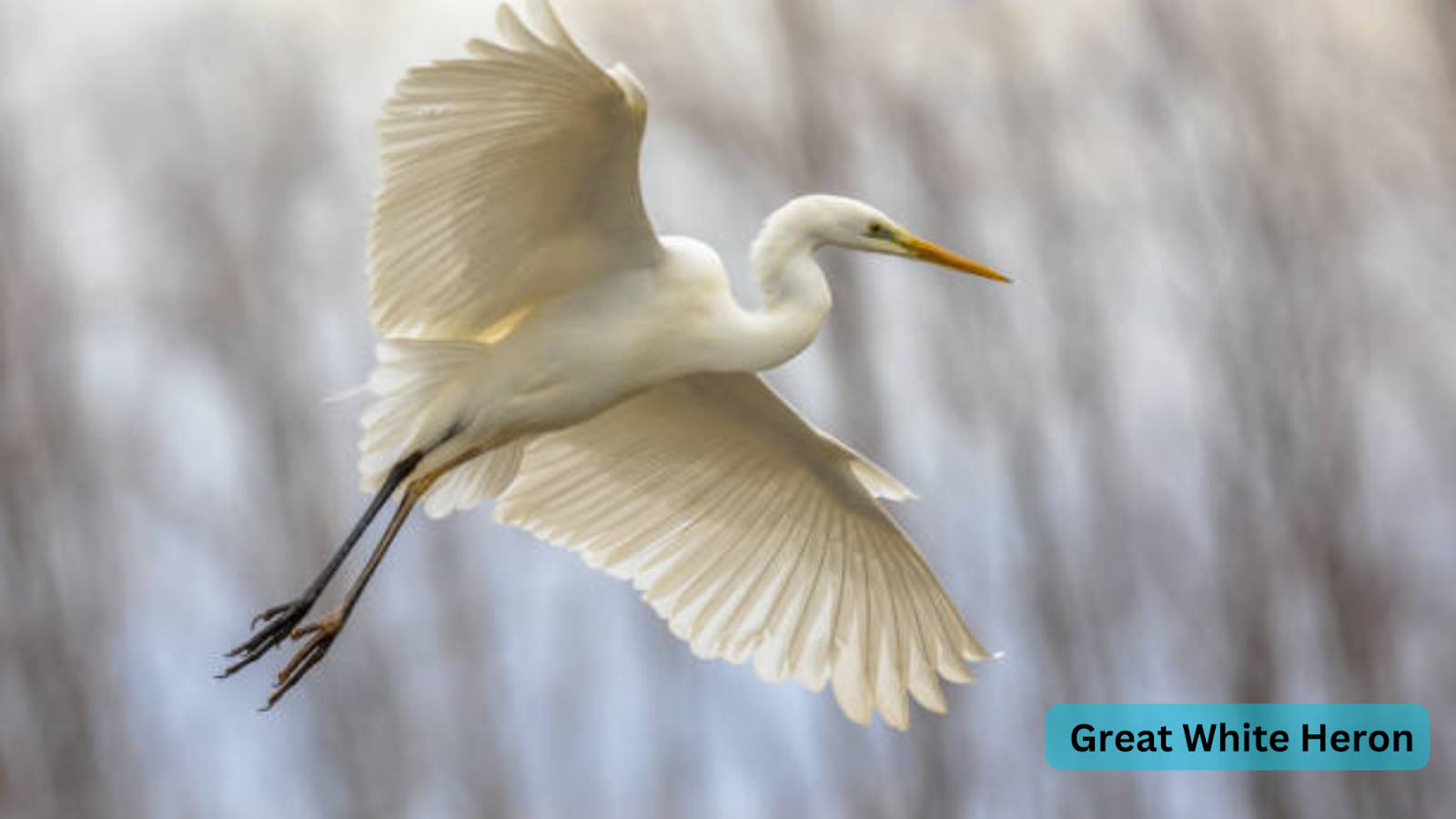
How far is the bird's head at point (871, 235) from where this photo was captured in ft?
14.1

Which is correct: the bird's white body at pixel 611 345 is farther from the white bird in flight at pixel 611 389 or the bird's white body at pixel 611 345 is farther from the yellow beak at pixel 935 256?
the yellow beak at pixel 935 256

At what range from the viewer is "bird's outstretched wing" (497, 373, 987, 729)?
4.90 m

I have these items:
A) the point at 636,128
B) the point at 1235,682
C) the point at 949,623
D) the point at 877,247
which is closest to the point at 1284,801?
the point at 1235,682

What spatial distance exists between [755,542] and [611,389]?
94 centimetres

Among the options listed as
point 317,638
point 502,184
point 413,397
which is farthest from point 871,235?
point 317,638

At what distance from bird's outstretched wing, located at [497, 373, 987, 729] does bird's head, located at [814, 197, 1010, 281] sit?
24.2 inches

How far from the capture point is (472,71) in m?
3.70

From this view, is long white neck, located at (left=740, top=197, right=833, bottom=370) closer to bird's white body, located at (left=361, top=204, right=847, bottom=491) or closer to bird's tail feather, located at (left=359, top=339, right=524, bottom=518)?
bird's white body, located at (left=361, top=204, right=847, bottom=491)

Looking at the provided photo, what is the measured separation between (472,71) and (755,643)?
1818mm

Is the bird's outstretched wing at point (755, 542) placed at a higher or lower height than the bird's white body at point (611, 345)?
lower

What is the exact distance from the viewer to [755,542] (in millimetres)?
5047

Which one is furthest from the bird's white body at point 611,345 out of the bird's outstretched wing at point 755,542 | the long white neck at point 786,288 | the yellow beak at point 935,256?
the bird's outstretched wing at point 755,542

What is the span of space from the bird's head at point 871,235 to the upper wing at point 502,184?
1.21 feet

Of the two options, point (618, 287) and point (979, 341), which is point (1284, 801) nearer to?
point (979, 341)
